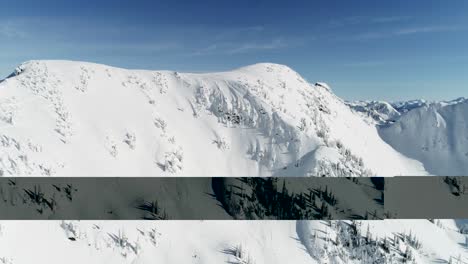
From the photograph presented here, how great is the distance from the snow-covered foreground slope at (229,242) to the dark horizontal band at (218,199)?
0.46 metres

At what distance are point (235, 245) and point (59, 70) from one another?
69.7 ft

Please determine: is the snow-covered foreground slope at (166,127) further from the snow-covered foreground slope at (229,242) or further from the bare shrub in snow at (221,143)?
the snow-covered foreground slope at (229,242)

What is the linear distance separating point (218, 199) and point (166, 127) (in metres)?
13.4

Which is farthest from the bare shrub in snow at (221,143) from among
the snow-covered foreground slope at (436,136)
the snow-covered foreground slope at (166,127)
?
the snow-covered foreground slope at (436,136)

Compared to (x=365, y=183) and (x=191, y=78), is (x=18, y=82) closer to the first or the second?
(x=191, y=78)

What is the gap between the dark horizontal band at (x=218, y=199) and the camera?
763cm

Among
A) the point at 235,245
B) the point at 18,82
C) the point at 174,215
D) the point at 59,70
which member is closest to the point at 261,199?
the point at 235,245

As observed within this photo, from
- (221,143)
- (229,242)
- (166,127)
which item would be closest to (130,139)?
(166,127)

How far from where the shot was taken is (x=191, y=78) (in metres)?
31.4

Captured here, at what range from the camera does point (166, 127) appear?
76.2ft

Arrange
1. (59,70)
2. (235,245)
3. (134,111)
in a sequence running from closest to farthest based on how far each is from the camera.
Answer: (235,245) → (134,111) → (59,70)

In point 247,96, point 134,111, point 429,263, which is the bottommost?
point 429,263

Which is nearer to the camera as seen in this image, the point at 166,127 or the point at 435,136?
the point at 166,127

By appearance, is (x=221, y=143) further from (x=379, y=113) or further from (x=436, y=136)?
(x=379, y=113)
